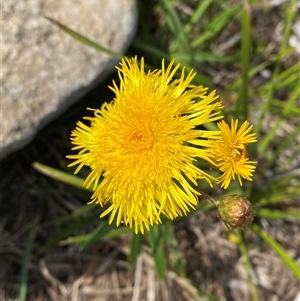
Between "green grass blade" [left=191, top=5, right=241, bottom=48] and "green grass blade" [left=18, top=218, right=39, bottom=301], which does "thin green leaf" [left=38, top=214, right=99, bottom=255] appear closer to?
"green grass blade" [left=18, top=218, right=39, bottom=301]

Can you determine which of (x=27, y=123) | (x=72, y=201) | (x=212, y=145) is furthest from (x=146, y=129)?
(x=72, y=201)

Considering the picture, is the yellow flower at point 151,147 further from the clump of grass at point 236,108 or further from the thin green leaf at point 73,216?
the thin green leaf at point 73,216

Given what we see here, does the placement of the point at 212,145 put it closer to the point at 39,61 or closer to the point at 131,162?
the point at 131,162

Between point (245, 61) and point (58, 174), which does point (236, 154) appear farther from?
point (58, 174)

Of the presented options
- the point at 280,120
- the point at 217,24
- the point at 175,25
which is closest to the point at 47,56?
the point at 175,25

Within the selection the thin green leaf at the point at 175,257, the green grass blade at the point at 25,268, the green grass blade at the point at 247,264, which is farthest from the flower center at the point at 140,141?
the green grass blade at the point at 247,264

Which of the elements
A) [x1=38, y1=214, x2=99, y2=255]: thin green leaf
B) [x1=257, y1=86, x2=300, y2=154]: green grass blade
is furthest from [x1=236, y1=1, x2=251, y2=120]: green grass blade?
[x1=38, y1=214, x2=99, y2=255]: thin green leaf
